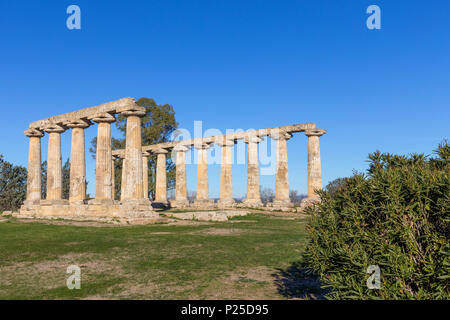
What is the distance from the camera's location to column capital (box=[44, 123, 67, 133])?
116ft

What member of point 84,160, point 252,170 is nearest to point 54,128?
point 84,160

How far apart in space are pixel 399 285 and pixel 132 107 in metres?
26.1

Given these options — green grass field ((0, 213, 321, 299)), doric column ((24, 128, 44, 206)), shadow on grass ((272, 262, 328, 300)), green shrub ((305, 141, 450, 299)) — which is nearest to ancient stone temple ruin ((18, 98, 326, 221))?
doric column ((24, 128, 44, 206))

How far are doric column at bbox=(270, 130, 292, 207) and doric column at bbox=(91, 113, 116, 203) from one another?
2200cm

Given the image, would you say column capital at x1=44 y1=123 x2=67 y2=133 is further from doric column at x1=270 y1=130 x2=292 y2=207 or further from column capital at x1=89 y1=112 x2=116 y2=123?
doric column at x1=270 y1=130 x2=292 y2=207

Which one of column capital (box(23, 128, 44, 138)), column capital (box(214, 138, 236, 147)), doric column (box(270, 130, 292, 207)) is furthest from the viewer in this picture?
column capital (box(214, 138, 236, 147))

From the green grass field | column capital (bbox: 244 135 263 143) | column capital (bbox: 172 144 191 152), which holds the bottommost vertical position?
the green grass field

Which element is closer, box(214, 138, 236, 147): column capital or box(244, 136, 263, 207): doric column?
box(244, 136, 263, 207): doric column

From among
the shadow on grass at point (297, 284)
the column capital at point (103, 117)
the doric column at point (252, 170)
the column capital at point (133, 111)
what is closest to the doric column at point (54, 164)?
the column capital at point (103, 117)

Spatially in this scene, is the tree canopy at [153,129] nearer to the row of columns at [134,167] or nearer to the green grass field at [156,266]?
the row of columns at [134,167]

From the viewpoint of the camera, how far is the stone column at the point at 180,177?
52.4 metres

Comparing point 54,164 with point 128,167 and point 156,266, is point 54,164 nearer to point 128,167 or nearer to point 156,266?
point 128,167
